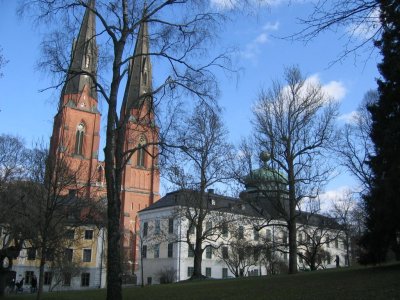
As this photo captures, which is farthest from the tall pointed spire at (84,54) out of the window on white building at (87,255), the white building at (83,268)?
the window on white building at (87,255)

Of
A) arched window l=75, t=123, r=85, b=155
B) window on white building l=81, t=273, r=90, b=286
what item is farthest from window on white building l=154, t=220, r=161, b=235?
arched window l=75, t=123, r=85, b=155

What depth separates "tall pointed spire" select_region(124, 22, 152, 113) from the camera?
17469mm

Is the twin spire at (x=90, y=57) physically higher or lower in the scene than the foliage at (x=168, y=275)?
higher

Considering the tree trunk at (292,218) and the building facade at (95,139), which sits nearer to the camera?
the building facade at (95,139)

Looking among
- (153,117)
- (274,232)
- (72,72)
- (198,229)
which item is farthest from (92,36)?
(274,232)

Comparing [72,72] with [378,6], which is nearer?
[378,6]

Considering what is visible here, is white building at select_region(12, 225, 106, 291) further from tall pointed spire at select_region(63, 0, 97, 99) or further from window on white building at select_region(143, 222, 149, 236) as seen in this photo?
tall pointed spire at select_region(63, 0, 97, 99)

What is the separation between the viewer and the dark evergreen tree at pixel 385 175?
18.1m

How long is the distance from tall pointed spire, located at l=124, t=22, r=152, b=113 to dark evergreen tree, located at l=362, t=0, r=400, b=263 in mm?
9221

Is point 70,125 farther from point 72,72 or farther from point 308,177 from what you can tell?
point 72,72

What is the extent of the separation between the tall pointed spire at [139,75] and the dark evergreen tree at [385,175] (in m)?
9.22

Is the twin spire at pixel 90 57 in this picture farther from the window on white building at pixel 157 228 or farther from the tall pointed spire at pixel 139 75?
the window on white building at pixel 157 228

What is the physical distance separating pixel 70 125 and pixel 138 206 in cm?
2054

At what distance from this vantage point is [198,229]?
38875mm
